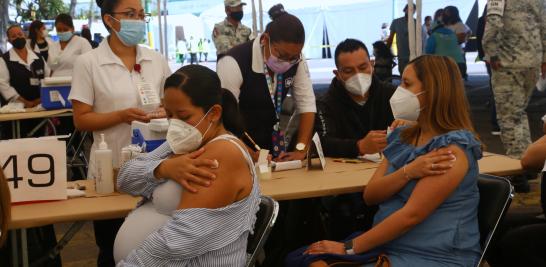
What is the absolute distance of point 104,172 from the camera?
9.43 feet

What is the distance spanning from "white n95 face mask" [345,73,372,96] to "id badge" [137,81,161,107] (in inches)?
36.5

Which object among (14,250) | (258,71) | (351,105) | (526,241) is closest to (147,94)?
(258,71)

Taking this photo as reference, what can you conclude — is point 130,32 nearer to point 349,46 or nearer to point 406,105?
point 349,46

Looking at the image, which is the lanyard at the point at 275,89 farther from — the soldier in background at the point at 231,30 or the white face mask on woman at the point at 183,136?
the soldier in background at the point at 231,30

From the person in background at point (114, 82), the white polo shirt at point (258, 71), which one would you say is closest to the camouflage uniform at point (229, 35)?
the white polo shirt at point (258, 71)

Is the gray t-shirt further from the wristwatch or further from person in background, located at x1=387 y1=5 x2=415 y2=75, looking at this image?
the wristwatch

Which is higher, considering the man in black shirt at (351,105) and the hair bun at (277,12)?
the hair bun at (277,12)

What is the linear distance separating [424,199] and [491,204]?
301mm

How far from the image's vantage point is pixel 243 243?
89.6 inches

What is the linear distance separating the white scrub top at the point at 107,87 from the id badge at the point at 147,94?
0.09ft

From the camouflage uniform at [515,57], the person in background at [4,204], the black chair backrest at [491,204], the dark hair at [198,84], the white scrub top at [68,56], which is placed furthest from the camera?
the white scrub top at [68,56]

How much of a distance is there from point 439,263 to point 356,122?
1321mm

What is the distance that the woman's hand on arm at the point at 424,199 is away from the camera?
2365 millimetres

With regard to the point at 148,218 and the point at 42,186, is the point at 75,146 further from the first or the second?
the point at 148,218
